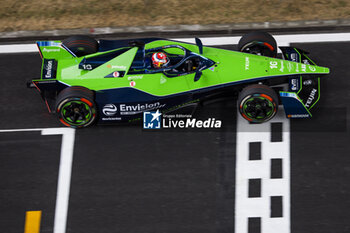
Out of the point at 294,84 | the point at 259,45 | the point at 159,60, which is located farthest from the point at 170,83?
the point at 294,84

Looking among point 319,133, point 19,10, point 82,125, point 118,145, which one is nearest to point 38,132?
point 82,125

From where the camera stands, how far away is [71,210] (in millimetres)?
9773

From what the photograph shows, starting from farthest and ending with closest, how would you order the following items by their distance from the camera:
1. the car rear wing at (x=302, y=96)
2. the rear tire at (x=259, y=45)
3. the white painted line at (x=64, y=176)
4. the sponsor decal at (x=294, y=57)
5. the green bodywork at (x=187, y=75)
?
the rear tire at (x=259, y=45), the sponsor decal at (x=294, y=57), the green bodywork at (x=187, y=75), the car rear wing at (x=302, y=96), the white painted line at (x=64, y=176)

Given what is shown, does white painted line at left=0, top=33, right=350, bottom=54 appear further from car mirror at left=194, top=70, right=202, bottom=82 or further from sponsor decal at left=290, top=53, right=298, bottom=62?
car mirror at left=194, top=70, right=202, bottom=82

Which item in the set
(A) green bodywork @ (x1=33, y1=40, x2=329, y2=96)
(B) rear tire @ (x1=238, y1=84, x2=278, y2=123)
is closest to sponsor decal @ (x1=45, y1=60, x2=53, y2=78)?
(A) green bodywork @ (x1=33, y1=40, x2=329, y2=96)

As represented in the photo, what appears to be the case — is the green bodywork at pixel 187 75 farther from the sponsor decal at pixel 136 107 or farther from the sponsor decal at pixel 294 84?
the sponsor decal at pixel 136 107

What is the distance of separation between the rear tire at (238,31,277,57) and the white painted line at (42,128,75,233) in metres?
4.05

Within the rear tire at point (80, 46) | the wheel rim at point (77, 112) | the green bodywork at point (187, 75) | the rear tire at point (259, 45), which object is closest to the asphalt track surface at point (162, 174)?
the wheel rim at point (77, 112)

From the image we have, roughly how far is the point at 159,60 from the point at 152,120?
4.00 feet

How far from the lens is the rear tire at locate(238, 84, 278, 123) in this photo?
976 centimetres

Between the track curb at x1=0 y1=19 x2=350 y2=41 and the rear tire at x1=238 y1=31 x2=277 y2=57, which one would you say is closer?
the rear tire at x1=238 y1=31 x2=277 y2=57

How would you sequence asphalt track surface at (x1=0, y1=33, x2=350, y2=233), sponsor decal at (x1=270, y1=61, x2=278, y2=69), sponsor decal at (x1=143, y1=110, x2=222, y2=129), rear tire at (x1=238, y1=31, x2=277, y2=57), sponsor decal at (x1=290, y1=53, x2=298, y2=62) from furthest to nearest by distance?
rear tire at (x1=238, y1=31, x2=277, y2=57) < sponsor decal at (x1=290, y1=53, x2=298, y2=62) < sponsor decal at (x1=143, y1=110, x2=222, y2=129) < sponsor decal at (x1=270, y1=61, x2=278, y2=69) < asphalt track surface at (x1=0, y1=33, x2=350, y2=233)

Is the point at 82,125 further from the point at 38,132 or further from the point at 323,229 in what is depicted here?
Result: the point at 323,229

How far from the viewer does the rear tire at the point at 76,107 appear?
32.4 feet
